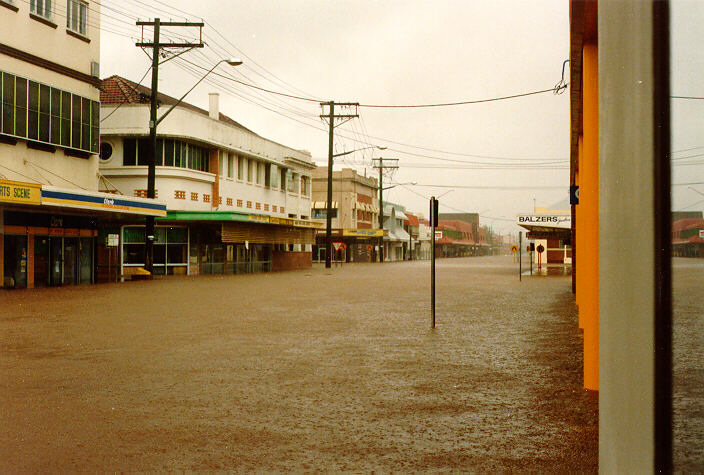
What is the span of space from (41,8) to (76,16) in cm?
224

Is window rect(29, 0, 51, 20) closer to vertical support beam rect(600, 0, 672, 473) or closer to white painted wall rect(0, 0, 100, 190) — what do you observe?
white painted wall rect(0, 0, 100, 190)

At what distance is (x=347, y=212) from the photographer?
275 feet

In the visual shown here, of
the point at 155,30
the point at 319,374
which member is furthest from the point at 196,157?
the point at 319,374

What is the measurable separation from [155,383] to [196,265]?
34645 millimetres

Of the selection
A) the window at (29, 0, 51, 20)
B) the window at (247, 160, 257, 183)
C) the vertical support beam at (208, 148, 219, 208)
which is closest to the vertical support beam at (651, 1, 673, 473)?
the window at (29, 0, 51, 20)

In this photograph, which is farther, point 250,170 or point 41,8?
point 250,170

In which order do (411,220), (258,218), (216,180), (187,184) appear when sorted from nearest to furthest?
(187,184), (258,218), (216,180), (411,220)

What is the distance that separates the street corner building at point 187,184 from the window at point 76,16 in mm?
4652

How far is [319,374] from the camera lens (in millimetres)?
9047

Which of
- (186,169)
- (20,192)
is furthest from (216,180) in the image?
(20,192)

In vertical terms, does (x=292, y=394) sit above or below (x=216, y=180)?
below

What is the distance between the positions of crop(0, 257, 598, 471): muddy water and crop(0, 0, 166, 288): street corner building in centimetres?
1145

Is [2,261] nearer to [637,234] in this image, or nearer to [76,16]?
[76,16]

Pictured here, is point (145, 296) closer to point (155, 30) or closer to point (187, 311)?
point (187, 311)
